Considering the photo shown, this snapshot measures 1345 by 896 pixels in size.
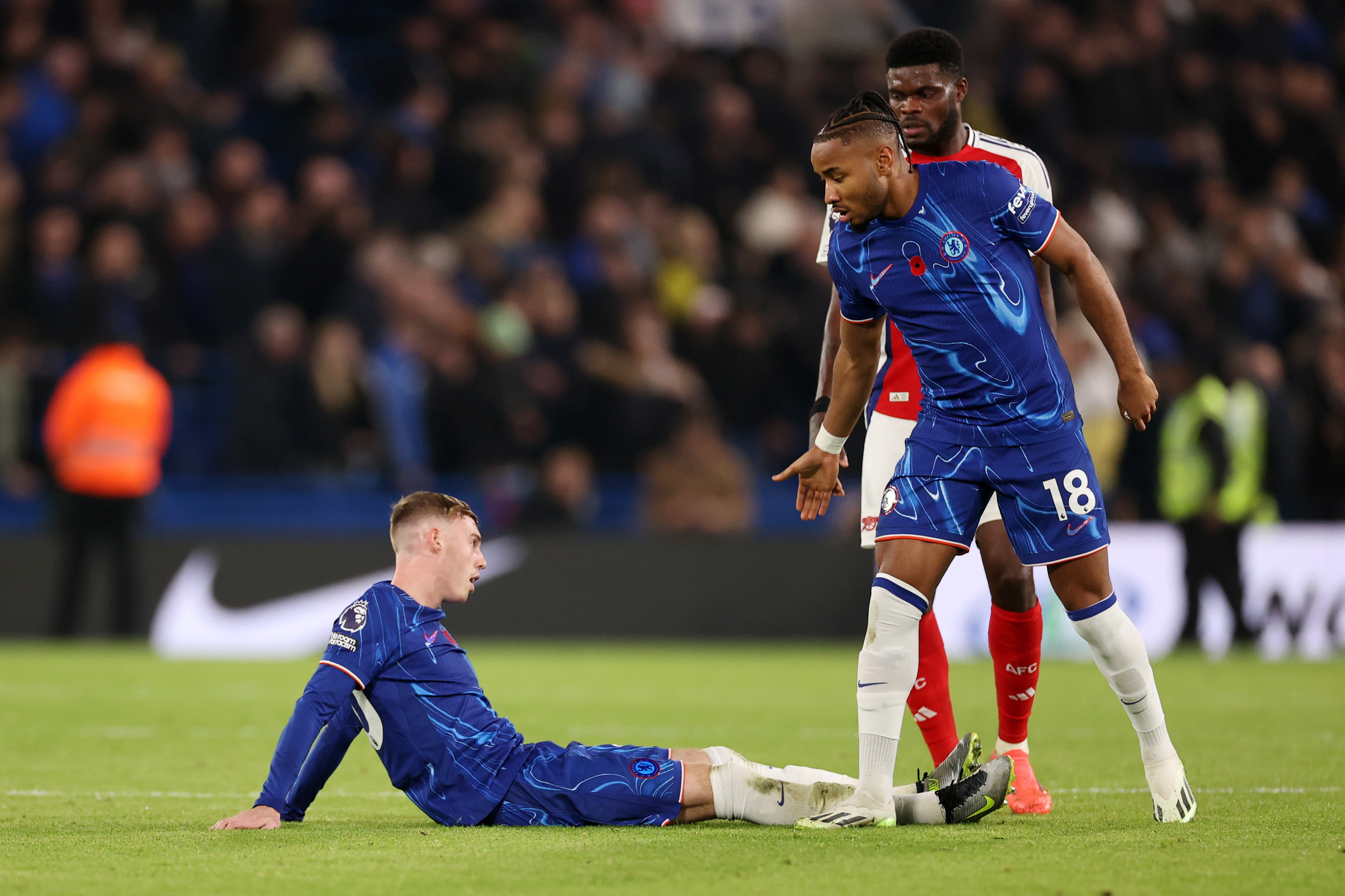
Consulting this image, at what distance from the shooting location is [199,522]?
1407cm

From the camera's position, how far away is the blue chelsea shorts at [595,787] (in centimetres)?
468

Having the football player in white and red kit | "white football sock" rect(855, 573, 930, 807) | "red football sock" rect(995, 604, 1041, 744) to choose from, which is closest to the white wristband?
the football player in white and red kit

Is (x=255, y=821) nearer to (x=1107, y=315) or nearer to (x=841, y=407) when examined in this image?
(x=841, y=407)

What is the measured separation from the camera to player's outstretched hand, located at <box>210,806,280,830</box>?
4.57 meters

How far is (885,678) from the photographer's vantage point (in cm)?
477

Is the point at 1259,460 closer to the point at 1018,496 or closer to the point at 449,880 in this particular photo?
the point at 1018,496

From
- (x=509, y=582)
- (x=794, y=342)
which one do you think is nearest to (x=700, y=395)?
(x=794, y=342)

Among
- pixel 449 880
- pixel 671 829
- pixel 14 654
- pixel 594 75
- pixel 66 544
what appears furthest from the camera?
pixel 594 75

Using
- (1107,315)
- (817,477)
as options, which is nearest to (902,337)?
(817,477)

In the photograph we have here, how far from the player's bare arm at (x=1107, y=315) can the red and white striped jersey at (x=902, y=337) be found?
Result: 1.68 ft

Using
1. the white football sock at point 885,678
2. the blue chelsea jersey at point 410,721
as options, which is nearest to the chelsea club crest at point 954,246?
the white football sock at point 885,678

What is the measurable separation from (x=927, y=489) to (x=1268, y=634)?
348 inches

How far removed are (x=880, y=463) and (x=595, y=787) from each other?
152cm

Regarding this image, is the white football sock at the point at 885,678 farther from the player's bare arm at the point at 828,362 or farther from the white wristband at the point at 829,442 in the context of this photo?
the player's bare arm at the point at 828,362
